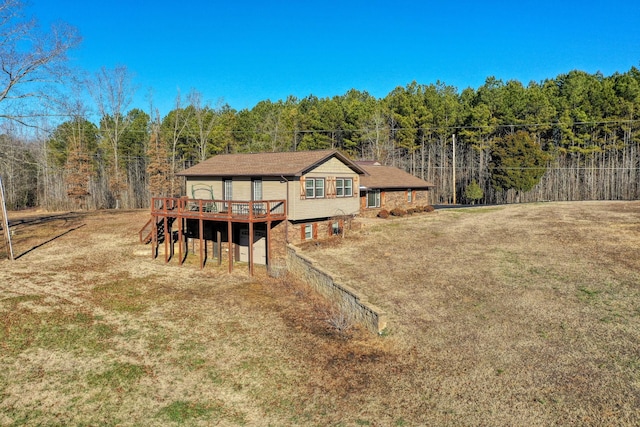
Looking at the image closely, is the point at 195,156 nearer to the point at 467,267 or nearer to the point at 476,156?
the point at 476,156

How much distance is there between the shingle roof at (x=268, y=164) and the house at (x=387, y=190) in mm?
5999

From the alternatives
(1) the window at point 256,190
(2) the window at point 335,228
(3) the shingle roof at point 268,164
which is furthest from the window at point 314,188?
(1) the window at point 256,190

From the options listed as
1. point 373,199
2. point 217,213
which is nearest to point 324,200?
point 217,213

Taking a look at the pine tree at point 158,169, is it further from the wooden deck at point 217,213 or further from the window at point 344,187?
the window at point 344,187

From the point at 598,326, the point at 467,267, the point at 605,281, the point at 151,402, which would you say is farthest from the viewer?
the point at 467,267

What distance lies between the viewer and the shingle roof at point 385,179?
3275 cm

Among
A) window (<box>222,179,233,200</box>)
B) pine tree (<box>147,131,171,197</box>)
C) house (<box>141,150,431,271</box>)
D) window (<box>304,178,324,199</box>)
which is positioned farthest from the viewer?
pine tree (<box>147,131,171,197</box>)

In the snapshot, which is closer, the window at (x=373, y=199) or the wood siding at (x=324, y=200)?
the wood siding at (x=324, y=200)

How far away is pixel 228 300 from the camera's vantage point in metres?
16.6

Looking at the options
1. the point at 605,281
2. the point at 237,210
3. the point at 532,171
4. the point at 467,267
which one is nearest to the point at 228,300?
the point at 237,210

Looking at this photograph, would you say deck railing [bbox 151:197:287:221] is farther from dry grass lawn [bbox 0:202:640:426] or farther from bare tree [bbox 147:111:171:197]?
bare tree [bbox 147:111:171:197]

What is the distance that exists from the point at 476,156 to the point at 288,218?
131ft

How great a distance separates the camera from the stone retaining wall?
12.5 m

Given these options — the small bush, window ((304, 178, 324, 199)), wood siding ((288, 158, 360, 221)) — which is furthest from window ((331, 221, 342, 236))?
the small bush
